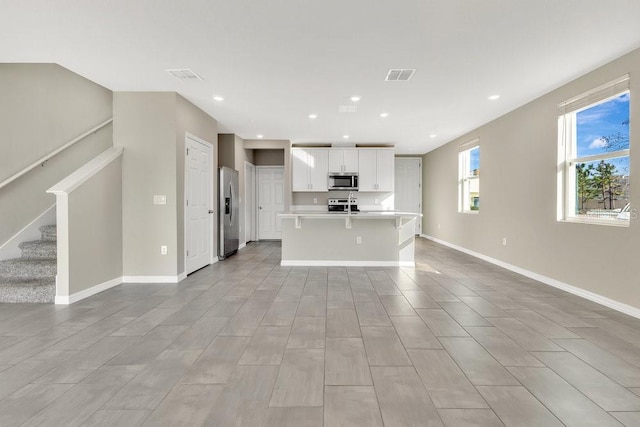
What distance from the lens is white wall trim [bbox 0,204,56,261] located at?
13.6 feet

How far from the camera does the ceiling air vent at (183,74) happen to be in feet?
12.2

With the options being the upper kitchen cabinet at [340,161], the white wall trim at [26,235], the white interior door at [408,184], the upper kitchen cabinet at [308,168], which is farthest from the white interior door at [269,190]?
the white wall trim at [26,235]

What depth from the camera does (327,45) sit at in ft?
10.2

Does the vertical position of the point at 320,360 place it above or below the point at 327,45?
below

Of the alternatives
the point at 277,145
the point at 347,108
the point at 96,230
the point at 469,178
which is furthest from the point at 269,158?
the point at 96,230

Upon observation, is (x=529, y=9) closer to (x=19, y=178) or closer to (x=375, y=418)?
(x=375, y=418)

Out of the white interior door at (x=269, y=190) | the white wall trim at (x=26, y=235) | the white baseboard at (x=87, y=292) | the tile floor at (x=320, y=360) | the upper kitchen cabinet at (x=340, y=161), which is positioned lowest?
the tile floor at (x=320, y=360)

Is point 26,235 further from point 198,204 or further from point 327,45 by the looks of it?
point 327,45

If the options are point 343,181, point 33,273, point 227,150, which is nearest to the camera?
point 33,273

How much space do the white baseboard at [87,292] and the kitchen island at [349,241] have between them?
8.13 feet

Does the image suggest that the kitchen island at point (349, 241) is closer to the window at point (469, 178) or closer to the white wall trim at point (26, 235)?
the window at point (469, 178)

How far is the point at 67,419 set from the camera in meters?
1.62

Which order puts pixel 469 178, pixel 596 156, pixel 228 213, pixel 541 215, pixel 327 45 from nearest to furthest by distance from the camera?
pixel 327 45
pixel 596 156
pixel 541 215
pixel 228 213
pixel 469 178

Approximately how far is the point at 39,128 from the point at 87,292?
2518mm
